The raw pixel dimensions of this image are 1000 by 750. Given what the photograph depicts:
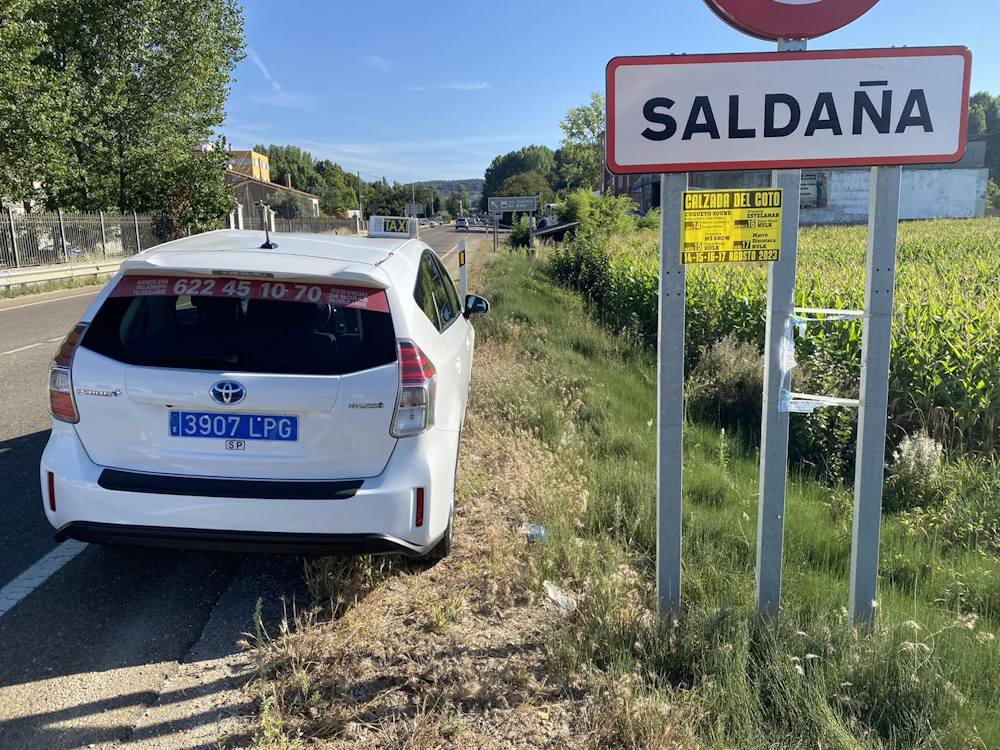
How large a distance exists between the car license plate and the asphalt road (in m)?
0.90

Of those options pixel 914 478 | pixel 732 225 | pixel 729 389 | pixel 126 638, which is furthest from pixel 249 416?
pixel 729 389

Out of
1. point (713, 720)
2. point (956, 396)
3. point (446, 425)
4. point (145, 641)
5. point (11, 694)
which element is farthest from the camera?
point (956, 396)

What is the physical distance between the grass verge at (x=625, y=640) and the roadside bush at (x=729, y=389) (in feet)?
6.34

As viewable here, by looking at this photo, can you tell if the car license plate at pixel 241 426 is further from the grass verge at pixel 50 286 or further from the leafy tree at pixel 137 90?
the leafy tree at pixel 137 90

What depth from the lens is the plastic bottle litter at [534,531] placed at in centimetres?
394

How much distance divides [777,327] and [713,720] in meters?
1.48

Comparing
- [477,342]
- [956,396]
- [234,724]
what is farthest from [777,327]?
[477,342]

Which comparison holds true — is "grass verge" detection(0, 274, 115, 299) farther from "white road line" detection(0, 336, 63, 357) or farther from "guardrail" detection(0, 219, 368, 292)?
"white road line" detection(0, 336, 63, 357)

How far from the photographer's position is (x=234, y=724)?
2.48 meters

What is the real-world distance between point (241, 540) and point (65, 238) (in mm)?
26491

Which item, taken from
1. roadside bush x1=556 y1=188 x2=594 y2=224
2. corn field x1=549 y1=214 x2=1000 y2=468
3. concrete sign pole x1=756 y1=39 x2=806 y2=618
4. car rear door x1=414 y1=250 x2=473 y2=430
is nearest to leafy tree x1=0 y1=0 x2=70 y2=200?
roadside bush x1=556 y1=188 x2=594 y2=224

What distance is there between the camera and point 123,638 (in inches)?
121

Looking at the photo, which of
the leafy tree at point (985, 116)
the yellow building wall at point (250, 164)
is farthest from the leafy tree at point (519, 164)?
the leafy tree at point (985, 116)

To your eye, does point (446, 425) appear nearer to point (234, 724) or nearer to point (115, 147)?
point (234, 724)
